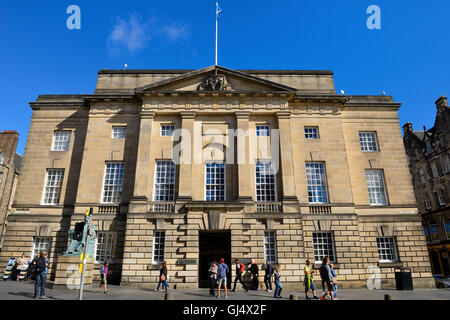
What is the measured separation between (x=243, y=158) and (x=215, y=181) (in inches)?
104

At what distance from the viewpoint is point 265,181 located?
70.0ft

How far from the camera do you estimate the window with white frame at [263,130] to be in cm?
2269

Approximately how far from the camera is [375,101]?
2494 cm

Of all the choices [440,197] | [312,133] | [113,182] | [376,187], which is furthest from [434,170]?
[113,182]

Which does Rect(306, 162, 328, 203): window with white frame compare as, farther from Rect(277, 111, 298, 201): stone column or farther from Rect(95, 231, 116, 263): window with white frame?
Rect(95, 231, 116, 263): window with white frame

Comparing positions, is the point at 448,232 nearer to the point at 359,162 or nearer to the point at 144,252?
the point at 359,162

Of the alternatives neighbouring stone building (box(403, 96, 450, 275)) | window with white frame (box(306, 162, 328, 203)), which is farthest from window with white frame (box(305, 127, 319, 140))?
neighbouring stone building (box(403, 96, 450, 275))

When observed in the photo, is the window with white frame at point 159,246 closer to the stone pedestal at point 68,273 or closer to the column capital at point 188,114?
the stone pedestal at point 68,273

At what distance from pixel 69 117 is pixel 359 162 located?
2392 cm

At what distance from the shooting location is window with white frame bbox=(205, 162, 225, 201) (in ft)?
69.2

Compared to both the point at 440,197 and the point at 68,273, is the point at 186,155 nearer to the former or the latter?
the point at 68,273

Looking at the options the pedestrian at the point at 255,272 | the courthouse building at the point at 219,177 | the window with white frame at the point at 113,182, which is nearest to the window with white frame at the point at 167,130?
the courthouse building at the point at 219,177

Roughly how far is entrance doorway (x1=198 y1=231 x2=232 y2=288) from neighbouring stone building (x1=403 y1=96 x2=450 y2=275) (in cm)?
3290
